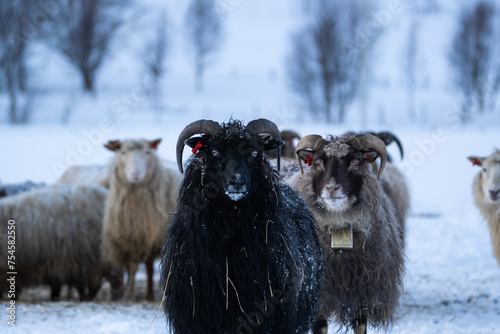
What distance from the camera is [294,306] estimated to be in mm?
3877

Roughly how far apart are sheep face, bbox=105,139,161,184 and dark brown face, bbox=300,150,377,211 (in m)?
3.71

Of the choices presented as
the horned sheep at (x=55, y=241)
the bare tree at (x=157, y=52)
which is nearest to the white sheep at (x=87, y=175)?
the horned sheep at (x=55, y=241)

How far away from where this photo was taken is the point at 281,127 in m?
25.2

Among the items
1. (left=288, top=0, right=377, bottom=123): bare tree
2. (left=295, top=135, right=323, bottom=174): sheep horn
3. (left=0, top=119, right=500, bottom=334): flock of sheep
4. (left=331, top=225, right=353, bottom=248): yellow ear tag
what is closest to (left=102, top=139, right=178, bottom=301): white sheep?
(left=0, top=119, right=500, bottom=334): flock of sheep

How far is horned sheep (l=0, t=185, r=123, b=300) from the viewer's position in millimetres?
7715

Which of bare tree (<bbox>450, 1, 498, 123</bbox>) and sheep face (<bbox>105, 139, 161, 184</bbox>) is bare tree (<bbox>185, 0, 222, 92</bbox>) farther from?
sheep face (<bbox>105, 139, 161, 184</bbox>)

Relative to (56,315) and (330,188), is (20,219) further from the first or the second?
(330,188)

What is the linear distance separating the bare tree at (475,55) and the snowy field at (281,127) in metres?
1.49

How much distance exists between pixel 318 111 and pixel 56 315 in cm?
2748

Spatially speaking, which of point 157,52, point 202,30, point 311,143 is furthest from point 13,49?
point 311,143

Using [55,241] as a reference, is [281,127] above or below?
above

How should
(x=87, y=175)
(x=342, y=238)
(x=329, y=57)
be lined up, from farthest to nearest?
1. (x=329, y=57)
2. (x=87, y=175)
3. (x=342, y=238)

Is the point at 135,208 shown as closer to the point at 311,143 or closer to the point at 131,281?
the point at 131,281

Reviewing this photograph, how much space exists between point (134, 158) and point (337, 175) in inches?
163
